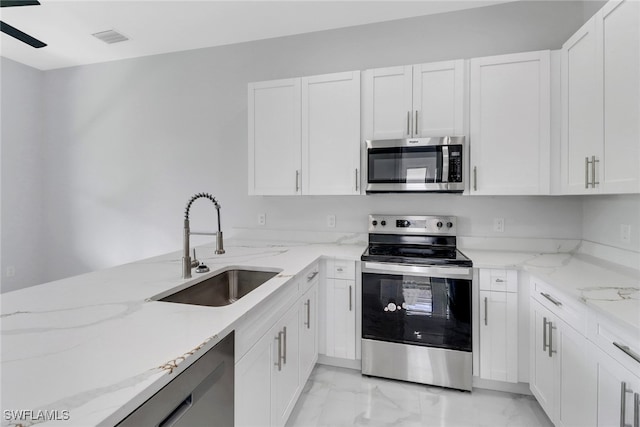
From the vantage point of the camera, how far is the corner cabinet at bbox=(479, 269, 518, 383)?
1.94m

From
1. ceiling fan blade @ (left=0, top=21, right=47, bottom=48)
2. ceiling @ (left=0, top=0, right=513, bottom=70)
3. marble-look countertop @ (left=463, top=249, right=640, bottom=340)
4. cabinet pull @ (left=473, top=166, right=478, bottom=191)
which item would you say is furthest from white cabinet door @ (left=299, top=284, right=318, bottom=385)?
ceiling @ (left=0, top=0, right=513, bottom=70)

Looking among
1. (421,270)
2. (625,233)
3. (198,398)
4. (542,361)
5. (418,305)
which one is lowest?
(542,361)

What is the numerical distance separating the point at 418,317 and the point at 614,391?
1028 millimetres

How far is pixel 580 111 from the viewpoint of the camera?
70.5 inches

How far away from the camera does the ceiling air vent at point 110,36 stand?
9.45 ft

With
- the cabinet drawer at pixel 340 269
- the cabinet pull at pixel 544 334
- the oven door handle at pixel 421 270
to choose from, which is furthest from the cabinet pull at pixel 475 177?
the cabinet drawer at pixel 340 269

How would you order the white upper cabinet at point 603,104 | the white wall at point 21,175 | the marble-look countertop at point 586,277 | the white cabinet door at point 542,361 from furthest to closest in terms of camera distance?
the white wall at point 21,175 → the white cabinet door at point 542,361 → the white upper cabinet at point 603,104 → the marble-look countertop at point 586,277

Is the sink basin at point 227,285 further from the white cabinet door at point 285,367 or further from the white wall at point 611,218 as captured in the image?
the white wall at point 611,218

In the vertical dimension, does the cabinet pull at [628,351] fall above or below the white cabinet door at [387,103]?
below

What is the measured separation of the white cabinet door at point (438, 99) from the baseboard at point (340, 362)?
1819 millimetres

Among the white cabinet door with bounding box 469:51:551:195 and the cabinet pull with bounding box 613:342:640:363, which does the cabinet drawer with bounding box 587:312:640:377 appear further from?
the white cabinet door with bounding box 469:51:551:195

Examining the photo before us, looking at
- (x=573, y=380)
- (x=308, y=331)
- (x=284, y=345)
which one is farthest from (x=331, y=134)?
(x=573, y=380)

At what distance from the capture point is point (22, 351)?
78 centimetres

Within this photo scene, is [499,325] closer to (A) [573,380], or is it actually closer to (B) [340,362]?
(A) [573,380]
